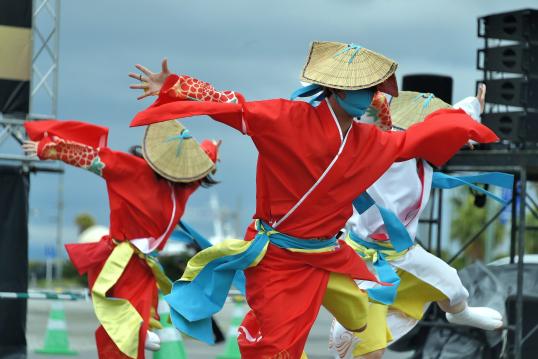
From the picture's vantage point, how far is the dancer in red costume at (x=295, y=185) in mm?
5898

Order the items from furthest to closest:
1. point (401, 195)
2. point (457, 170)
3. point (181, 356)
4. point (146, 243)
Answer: point (457, 170) → point (181, 356) → point (146, 243) → point (401, 195)

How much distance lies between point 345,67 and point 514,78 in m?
5.09

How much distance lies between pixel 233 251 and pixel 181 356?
3.72m

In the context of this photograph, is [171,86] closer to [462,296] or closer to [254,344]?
[254,344]

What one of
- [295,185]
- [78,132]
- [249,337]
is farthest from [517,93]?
[249,337]

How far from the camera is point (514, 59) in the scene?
1091 cm

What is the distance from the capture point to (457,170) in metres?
10.7

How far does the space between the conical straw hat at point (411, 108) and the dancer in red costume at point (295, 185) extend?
166cm

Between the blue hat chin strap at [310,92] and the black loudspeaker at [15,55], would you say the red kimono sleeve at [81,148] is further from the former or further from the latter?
the blue hat chin strap at [310,92]

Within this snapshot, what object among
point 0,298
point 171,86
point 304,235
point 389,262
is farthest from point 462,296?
point 0,298

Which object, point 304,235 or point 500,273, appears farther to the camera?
point 500,273

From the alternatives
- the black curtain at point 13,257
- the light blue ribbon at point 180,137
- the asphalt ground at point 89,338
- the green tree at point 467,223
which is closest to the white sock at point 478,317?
the light blue ribbon at point 180,137

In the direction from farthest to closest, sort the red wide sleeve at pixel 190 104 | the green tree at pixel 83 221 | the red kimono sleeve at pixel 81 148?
the green tree at pixel 83 221 → the red kimono sleeve at pixel 81 148 → the red wide sleeve at pixel 190 104

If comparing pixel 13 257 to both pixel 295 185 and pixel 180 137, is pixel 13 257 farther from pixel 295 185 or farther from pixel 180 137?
pixel 295 185
